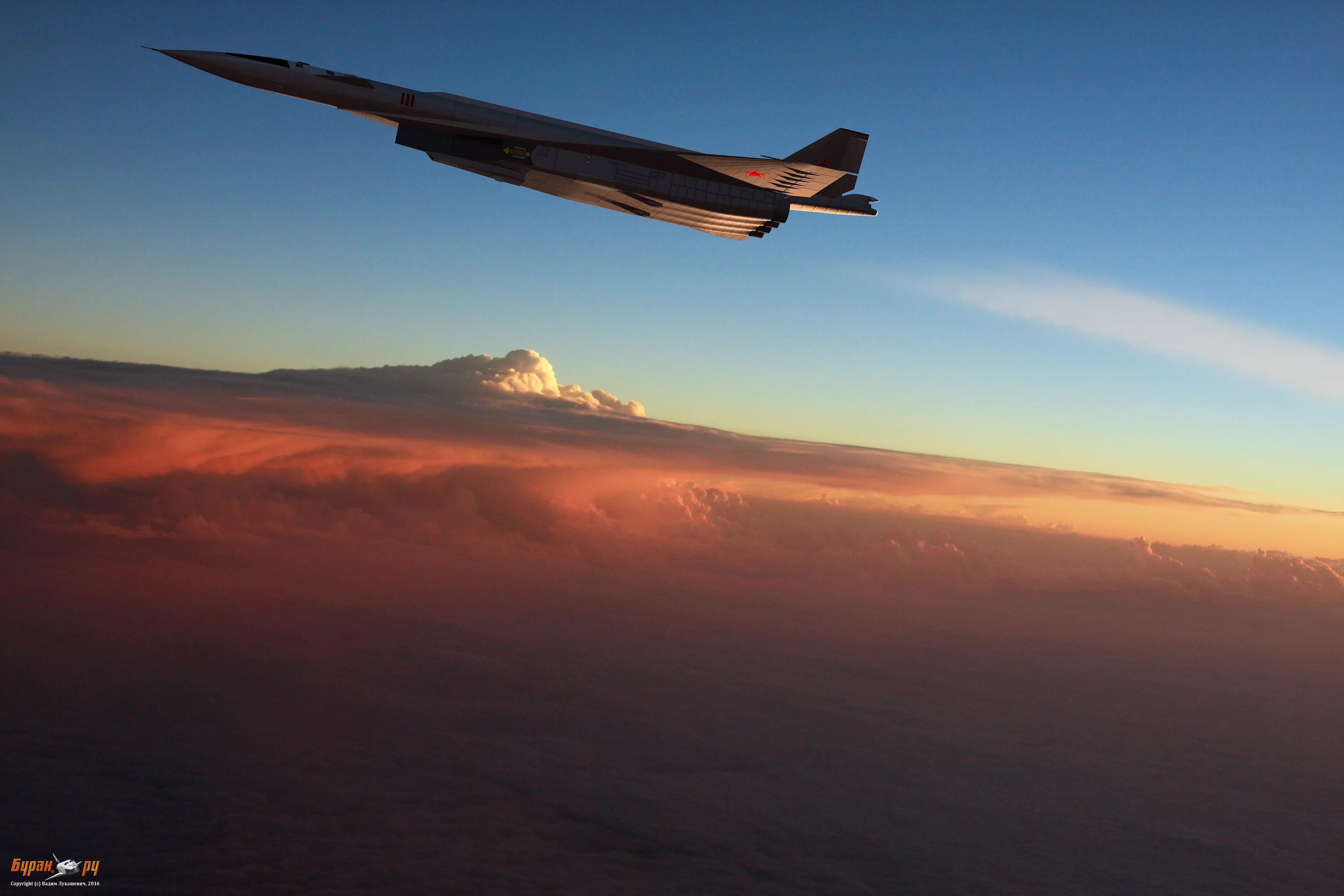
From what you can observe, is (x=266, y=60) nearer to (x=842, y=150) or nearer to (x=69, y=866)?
(x=842, y=150)

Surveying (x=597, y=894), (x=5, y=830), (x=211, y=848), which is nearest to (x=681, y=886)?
(x=597, y=894)

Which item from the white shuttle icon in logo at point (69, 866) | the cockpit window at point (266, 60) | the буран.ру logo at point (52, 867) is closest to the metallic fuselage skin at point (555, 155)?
the cockpit window at point (266, 60)

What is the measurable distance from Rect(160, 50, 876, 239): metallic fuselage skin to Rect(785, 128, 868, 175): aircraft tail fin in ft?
5.81

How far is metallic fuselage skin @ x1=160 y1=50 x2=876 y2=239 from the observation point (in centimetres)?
2792

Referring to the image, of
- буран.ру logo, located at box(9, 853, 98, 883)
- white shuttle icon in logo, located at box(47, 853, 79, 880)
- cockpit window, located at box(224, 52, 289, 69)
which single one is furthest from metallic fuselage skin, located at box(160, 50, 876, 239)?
буран.ру logo, located at box(9, 853, 98, 883)

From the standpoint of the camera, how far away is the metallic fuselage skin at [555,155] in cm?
2792

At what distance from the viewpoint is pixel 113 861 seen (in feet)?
529

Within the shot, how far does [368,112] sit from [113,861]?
20572 centimetres

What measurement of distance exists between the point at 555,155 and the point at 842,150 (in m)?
12.4

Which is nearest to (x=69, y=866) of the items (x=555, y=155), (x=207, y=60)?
(x=207, y=60)

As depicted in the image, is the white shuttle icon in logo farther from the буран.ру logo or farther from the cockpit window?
the cockpit window

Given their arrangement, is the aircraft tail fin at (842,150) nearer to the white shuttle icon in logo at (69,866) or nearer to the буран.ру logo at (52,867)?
the white shuttle icon in logo at (69,866)

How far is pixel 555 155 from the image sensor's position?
28.0 meters

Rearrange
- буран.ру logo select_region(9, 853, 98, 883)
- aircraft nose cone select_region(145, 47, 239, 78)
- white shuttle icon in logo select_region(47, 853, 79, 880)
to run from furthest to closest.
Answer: буран.ру logo select_region(9, 853, 98, 883) → white shuttle icon in logo select_region(47, 853, 79, 880) → aircraft nose cone select_region(145, 47, 239, 78)
